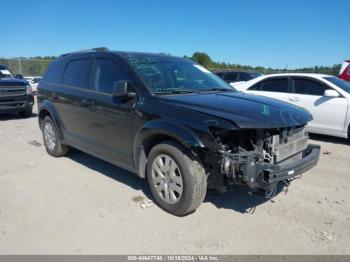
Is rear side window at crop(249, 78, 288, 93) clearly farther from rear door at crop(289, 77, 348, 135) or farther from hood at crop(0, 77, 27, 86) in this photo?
hood at crop(0, 77, 27, 86)

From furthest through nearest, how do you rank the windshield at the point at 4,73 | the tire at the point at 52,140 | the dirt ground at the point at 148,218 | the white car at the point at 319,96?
the windshield at the point at 4,73
the white car at the point at 319,96
the tire at the point at 52,140
the dirt ground at the point at 148,218

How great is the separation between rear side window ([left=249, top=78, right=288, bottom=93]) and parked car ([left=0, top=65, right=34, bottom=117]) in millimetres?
7561

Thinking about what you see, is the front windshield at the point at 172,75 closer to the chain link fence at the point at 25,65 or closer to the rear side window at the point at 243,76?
the rear side window at the point at 243,76

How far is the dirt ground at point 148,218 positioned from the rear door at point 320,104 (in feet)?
6.98

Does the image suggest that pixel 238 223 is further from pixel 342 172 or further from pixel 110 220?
pixel 342 172

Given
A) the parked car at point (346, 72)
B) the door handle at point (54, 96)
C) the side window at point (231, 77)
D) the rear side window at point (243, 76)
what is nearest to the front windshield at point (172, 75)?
the door handle at point (54, 96)

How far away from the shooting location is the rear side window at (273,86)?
27.3ft

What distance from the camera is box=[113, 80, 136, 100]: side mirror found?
13.5 feet

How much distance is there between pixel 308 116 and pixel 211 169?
1517 mm

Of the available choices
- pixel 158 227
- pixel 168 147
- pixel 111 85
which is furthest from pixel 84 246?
pixel 111 85

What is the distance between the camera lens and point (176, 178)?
3766 millimetres

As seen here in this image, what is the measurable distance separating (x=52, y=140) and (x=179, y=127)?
3.65 meters

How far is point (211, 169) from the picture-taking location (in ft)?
12.0

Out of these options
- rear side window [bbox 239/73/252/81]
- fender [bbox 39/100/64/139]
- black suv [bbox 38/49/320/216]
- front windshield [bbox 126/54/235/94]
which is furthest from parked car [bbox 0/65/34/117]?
rear side window [bbox 239/73/252/81]
